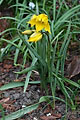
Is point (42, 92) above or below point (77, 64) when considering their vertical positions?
below

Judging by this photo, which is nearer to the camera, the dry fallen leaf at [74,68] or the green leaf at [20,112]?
the green leaf at [20,112]

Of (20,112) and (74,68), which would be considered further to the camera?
(74,68)

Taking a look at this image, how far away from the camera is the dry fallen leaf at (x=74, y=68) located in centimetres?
278

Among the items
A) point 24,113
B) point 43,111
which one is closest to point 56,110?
point 43,111

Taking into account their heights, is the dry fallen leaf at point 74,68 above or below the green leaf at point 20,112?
above

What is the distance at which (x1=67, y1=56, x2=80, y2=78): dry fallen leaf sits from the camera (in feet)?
9.14

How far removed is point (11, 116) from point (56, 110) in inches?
16.7

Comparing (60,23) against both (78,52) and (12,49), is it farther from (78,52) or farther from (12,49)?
(12,49)

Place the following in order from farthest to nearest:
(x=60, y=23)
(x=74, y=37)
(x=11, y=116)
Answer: (x=74, y=37) < (x=60, y=23) < (x=11, y=116)

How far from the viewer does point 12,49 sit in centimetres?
327

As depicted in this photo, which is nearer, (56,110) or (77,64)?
(56,110)

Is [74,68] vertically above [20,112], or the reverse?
[74,68]

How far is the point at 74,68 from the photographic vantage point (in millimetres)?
2812

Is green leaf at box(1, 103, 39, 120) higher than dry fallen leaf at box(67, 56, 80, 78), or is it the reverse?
dry fallen leaf at box(67, 56, 80, 78)
